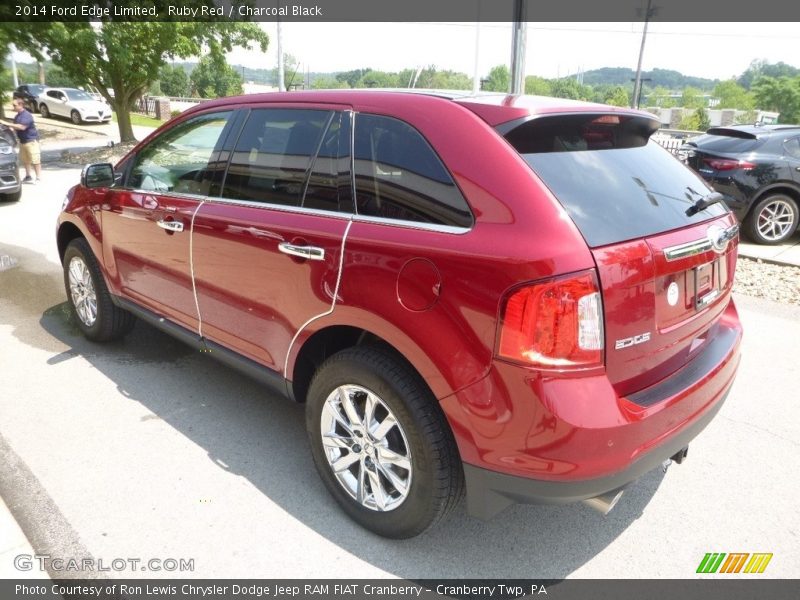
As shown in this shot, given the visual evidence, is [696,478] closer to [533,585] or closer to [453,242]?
[533,585]

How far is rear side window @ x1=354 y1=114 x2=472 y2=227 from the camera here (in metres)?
2.26

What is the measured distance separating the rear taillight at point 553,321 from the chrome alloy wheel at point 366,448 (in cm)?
65

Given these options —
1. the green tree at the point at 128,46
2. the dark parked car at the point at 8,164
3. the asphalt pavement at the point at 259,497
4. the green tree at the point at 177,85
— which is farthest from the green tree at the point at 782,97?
the asphalt pavement at the point at 259,497

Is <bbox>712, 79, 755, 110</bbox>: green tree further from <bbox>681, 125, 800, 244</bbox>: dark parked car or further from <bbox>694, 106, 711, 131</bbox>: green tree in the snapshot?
<bbox>681, 125, 800, 244</bbox>: dark parked car

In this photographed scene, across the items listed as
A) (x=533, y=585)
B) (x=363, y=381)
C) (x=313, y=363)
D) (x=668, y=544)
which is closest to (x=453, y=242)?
(x=363, y=381)

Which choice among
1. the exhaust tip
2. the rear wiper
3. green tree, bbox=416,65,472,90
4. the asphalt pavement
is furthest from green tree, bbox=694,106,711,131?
the exhaust tip

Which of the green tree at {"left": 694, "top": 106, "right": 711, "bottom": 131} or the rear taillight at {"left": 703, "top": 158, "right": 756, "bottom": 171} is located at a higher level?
the rear taillight at {"left": 703, "top": 158, "right": 756, "bottom": 171}

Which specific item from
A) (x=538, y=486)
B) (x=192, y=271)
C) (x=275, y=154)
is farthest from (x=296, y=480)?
(x=275, y=154)

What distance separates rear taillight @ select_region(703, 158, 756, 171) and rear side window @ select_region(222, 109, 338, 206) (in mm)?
7296

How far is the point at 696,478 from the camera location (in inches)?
122

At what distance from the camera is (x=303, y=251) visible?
264 centimetres

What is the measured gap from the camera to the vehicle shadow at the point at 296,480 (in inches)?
100

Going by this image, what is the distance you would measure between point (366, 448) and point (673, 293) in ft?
4.47

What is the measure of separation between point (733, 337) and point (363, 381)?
1.70m
